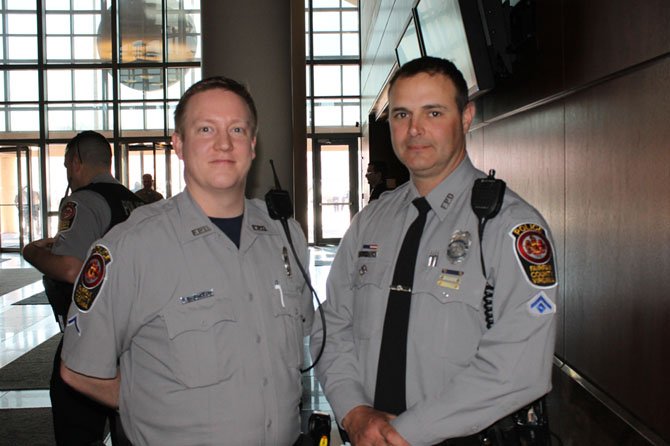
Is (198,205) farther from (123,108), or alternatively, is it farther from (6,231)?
(6,231)

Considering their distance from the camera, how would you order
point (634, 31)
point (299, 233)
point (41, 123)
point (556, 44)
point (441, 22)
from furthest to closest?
point (41, 123) < point (441, 22) < point (556, 44) < point (634, 31) < point (299, 233)

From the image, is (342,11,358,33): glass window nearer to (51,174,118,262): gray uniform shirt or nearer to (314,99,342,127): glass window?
(314,99,342,127): glass window

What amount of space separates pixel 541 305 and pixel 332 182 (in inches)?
498

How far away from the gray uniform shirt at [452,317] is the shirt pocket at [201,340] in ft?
1.04

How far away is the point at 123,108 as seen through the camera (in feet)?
43.4

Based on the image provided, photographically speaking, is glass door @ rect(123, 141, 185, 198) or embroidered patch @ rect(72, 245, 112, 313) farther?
glass door @ rect(123, 141, 185, 198)

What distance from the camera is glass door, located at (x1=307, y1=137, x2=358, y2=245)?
13.8 metres

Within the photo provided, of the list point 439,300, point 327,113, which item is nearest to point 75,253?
point 439,300

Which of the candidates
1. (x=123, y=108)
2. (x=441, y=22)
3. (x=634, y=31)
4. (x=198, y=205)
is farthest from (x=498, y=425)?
(x=123, y=108)

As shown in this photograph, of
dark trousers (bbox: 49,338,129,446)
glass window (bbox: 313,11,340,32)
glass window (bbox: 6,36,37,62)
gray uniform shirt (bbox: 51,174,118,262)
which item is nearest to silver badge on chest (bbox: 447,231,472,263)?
gray uniform shirt (bbox: 51,174,118,262)

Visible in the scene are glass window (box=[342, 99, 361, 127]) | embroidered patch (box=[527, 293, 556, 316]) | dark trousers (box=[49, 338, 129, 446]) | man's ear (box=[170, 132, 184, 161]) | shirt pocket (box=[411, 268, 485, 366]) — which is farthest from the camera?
glass window (box=[342, 99, 361, 127])

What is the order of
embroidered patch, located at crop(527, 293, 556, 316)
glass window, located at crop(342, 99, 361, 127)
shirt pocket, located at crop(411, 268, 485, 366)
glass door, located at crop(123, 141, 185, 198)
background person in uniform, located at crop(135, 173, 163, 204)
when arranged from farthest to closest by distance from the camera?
1. glass window, located at crop(342, 99, 361, 127)
2. glass door, located at crop(123, 141, 185, 198)
3. background person in uniform, located at crop(135, 173, 163, 204)
4. shirt pocket, located at crop(411, 268, 485, 366)
5. embroidered patch, located at crop(527, 293, 556, 316)

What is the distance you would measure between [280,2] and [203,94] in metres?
1.62

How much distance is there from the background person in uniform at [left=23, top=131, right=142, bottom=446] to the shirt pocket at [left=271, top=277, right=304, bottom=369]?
55.6 inches
